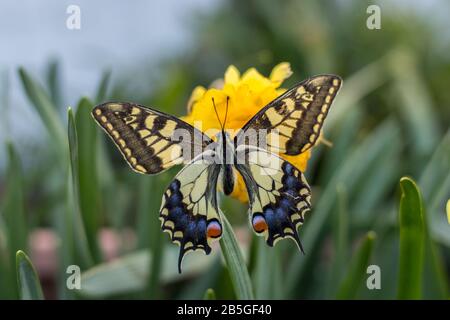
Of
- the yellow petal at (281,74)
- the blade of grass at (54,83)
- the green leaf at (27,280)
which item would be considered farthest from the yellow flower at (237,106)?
the blade of grass at (54,83)

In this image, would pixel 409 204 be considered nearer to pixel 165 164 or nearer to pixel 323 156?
pixel 165 164

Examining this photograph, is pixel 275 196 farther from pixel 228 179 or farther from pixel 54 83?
pixel 54 83

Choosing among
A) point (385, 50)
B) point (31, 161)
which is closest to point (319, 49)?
point (385, 50)

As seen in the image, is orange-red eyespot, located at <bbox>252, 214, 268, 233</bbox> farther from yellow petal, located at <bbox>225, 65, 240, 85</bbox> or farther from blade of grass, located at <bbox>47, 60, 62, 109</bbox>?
blade of grass, located at <bbox>47, 60, 62, 109</bbox>

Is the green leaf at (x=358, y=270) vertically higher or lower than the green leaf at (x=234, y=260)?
lower

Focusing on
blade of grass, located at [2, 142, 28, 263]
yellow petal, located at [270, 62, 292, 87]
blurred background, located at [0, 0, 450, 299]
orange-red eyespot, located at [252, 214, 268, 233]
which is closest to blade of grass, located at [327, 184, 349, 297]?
blurred background, located at [0, 0, 450, 299]

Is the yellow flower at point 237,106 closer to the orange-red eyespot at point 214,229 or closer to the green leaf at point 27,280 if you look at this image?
the orange-red eyespot at point 214,229
